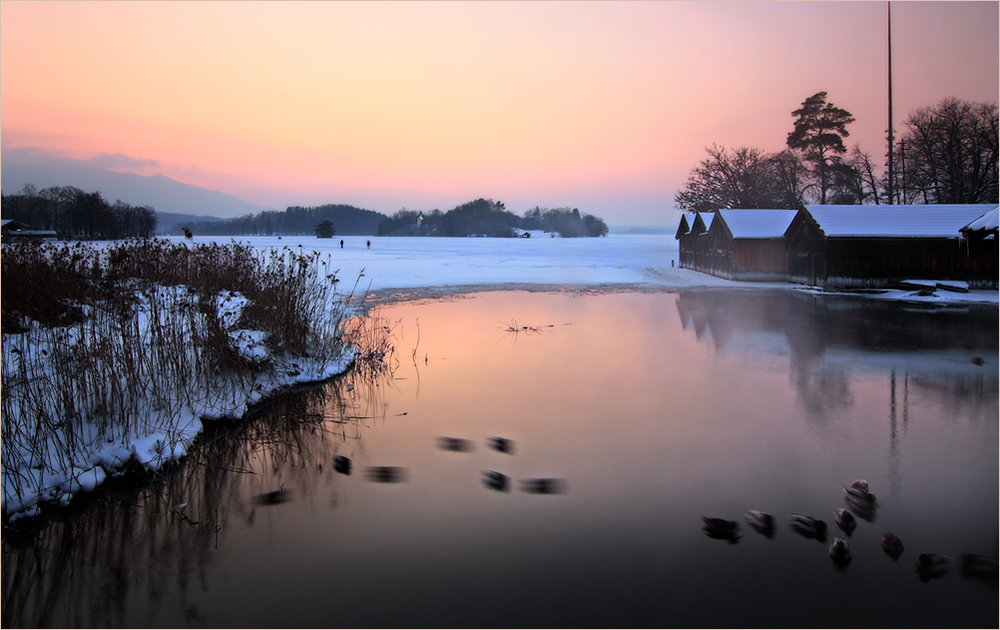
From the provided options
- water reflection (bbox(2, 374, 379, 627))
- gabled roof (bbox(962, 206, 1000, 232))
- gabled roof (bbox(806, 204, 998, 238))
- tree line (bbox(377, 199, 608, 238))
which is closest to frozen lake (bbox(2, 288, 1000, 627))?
water reflection (bbox(2, 374, 379, 627))

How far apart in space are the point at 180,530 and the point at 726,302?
19996mm

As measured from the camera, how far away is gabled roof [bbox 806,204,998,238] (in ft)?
88.6

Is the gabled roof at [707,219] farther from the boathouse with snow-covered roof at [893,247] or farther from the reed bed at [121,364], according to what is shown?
the reed bed at [121,364]

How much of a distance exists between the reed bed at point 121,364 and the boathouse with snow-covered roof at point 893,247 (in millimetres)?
24455

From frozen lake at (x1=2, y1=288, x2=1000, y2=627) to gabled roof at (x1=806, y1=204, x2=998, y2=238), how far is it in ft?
64.9

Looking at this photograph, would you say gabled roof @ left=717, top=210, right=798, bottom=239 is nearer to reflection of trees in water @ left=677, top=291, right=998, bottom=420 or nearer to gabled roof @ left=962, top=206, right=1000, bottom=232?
gabled roof @ left=962, top=206, right=1000, bottom=232

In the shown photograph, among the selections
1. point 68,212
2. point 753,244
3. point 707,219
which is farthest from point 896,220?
point 68,212

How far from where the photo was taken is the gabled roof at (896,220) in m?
27.0

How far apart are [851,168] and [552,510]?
57.7 m

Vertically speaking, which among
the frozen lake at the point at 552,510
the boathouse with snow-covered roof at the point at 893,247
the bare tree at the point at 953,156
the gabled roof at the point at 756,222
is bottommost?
the frozen lake at the point at 552,510

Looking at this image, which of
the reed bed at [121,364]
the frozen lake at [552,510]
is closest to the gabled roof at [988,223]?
the frozen lake at [552,510]

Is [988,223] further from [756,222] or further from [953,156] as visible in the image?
[953,156]

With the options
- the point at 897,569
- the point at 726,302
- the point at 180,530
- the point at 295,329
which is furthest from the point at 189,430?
the point at 726,302

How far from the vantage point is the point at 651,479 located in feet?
19.2
